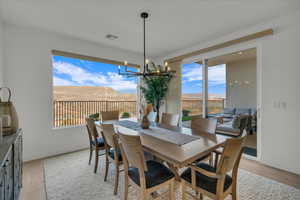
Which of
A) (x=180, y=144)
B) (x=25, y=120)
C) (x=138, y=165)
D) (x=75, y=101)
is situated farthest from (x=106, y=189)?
(x=75, y=101)

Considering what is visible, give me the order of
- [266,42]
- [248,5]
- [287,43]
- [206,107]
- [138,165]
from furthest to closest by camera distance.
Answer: [206,107], [266,42], [287,43], [248,5], [138,165]

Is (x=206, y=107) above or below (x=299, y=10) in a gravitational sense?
below

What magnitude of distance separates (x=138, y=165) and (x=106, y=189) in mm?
1001

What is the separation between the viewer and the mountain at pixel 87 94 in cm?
366

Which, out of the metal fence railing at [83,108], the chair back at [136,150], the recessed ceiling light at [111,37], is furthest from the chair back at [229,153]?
the recessed ceiling light at [111,37]

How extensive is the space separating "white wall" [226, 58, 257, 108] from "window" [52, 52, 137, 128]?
4.02 meters

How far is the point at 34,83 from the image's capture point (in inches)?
116

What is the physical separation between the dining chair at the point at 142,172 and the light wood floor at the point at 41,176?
1.32 metres

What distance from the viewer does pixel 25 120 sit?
284cm

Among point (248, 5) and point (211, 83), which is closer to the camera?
point (248, 5)

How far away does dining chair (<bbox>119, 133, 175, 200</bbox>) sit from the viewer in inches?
53.1

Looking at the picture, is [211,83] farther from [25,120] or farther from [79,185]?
[25,120]

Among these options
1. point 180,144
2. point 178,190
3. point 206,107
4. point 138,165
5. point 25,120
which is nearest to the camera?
point 138,165

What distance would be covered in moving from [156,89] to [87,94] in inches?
80.6
